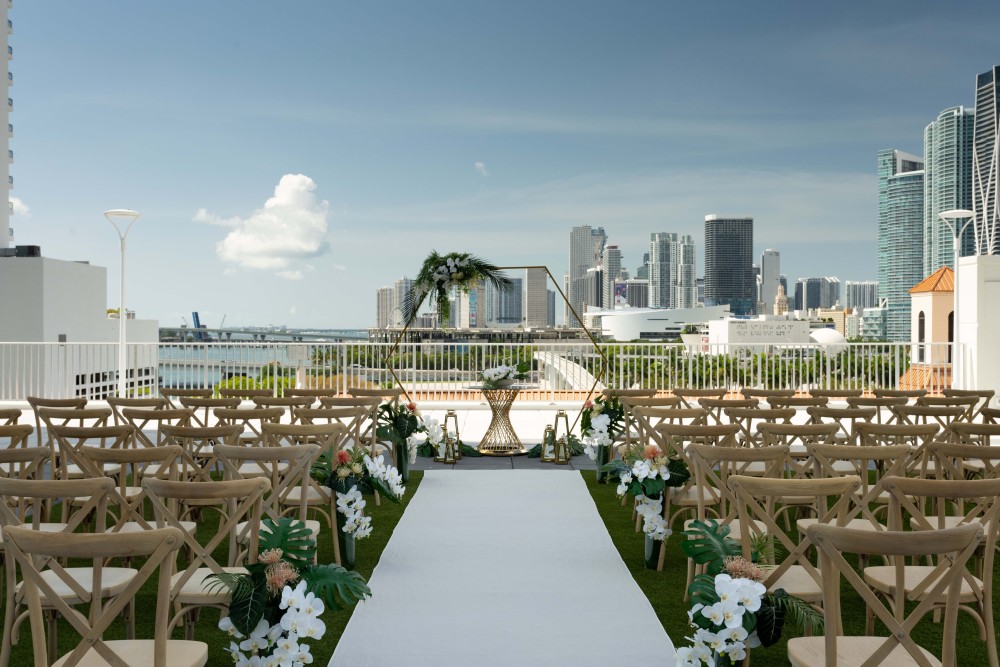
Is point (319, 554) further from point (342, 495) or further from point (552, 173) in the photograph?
point (552, 173)

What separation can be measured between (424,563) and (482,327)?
25.8 ft

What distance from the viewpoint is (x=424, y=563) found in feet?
16.4

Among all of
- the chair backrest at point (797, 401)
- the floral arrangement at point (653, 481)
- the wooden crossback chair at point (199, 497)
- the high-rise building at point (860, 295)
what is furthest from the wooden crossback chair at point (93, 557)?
the high-rise building at point (860, 295)

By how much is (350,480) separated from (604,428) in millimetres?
2962

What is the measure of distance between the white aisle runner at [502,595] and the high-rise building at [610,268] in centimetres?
10899

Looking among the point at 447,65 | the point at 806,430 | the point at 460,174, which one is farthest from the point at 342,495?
the point at 460,174

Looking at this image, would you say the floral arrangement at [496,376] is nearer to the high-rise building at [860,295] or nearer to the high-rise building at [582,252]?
the high-rise building at [582,252]

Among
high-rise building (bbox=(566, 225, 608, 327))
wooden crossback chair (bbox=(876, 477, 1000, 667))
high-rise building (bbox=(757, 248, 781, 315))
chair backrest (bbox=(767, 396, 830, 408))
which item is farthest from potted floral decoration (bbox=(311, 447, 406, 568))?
high-rise building (bbox=(757, 248, 781, 315))

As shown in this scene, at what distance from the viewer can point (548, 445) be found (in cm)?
875

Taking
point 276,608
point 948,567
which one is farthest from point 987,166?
point 276,608

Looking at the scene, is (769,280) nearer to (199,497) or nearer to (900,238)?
(900,238)

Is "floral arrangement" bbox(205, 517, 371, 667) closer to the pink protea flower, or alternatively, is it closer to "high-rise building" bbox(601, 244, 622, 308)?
the pink protea flower

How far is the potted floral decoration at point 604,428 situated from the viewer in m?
7.29

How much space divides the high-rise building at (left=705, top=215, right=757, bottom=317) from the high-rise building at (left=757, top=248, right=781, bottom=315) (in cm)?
225
